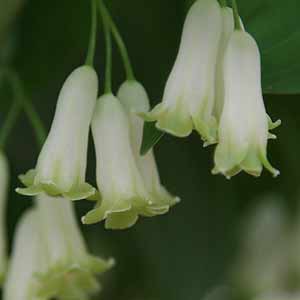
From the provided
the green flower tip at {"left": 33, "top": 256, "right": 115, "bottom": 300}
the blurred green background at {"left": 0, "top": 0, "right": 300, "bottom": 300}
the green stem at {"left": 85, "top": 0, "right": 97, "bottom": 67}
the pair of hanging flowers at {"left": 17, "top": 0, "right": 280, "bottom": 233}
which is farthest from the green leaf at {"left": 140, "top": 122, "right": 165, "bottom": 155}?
the blurred green background at {"left": 0, "top": 0, "right": 300, "bottom": 300}

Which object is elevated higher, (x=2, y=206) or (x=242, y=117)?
(x=242, y=117)

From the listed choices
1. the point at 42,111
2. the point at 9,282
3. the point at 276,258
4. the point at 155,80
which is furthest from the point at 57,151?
the point at 276,258

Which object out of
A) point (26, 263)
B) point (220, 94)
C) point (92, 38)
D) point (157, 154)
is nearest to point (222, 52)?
point (220, 94)

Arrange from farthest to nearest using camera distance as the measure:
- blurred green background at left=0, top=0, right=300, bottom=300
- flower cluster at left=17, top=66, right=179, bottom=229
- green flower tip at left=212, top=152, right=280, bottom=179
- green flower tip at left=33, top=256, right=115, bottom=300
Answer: blurred green background at left=0, top=0, right=300, bottom=300 → green flower tip at left=33, top=256, right=115, bottom=300 → flower cluster at left=17, top=66, right=179, bottom=229 → green flower tip at left=212, top=152, right=280, bottom=179

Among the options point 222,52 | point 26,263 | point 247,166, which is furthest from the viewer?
point 26,263

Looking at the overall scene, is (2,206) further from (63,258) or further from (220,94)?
(220,94)

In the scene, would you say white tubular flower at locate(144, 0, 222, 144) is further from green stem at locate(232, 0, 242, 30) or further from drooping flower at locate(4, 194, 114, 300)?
drooping flower at locate(4, 194, 114, 300)

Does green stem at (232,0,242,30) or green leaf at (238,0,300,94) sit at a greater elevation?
green stem at (232,0,242,30)

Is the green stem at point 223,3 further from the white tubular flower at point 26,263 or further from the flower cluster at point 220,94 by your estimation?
the white tubular flower at point 26,263

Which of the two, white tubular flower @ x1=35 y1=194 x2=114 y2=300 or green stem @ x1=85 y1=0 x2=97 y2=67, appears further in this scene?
white tubular flower @ x1=35 y1=194 x2=114 y2=300
